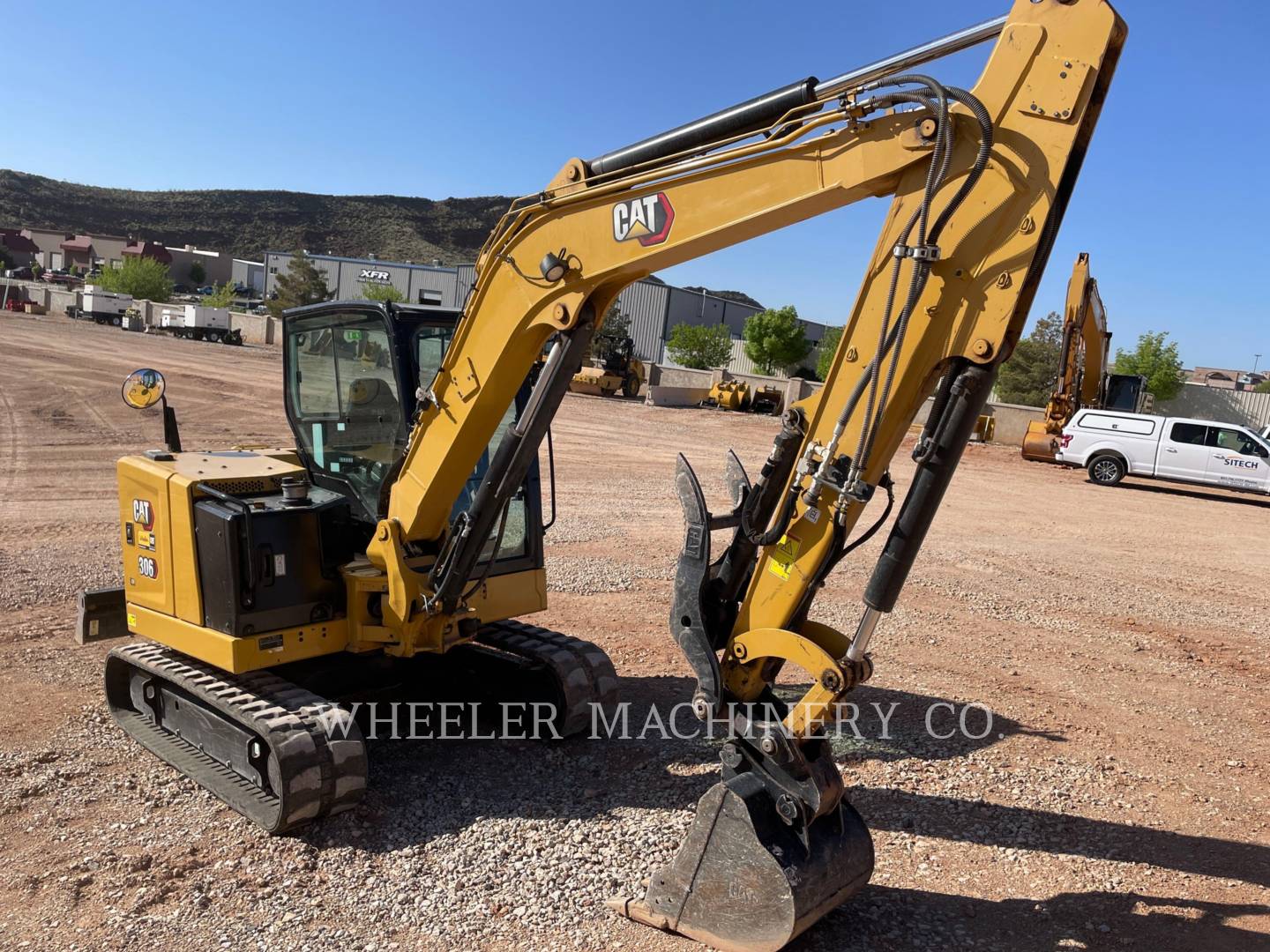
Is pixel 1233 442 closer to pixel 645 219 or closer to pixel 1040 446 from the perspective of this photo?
pixel 1040 446

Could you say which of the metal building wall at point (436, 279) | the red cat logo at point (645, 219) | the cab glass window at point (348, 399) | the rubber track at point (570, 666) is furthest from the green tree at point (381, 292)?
the red cat logo at point (645, 219)

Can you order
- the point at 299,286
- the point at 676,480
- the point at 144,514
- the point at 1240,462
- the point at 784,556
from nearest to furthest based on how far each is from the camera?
the point at 784,556
the point at 676,480
the point at 144,514
the point at 1240,462
the point at 299,286

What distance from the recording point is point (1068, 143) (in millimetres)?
3193

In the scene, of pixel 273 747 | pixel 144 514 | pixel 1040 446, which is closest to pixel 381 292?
pixel 1040 446

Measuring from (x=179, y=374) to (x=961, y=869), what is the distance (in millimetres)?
28814

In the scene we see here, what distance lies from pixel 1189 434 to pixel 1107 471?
1.96 m

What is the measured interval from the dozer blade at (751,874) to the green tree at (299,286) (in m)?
65.8

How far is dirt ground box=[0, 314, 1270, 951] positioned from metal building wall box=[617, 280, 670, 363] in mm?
53196

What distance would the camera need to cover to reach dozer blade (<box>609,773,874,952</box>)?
3.87 meters

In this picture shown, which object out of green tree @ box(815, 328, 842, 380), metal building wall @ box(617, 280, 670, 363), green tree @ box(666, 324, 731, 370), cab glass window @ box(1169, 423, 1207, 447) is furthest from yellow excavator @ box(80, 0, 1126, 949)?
metal building wall @ box(617, 280, 670, 363)

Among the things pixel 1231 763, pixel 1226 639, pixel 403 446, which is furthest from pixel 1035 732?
pixel 403 446

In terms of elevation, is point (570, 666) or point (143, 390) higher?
point (143, 390)

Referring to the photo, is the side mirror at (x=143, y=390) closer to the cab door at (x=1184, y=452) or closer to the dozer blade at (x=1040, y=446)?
the cab door at (x=1184, y=452)

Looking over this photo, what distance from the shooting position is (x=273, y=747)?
4.77 metres
